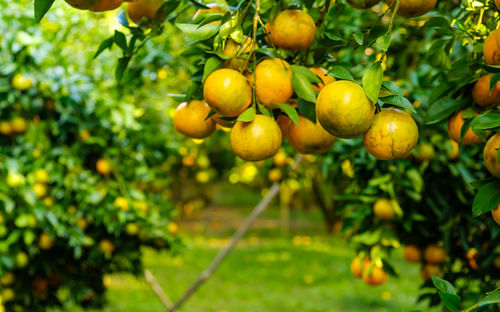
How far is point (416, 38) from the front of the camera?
220 cm

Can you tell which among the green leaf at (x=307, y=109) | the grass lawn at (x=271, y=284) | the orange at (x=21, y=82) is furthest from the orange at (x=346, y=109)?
the grass lawn at (x=271, y=284)

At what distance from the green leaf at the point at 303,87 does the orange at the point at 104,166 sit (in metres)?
1.63

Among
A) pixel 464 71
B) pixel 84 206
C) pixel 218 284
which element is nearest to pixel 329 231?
pixel 218 284

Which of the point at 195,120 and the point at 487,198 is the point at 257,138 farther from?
the point at 487,198

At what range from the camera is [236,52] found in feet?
2.23

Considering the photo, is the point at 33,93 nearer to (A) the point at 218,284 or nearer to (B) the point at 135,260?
(B) the point at 135,260

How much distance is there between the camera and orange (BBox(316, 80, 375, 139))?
1.87 ft

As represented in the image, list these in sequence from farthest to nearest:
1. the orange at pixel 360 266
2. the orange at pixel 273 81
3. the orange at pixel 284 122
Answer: the orange at pixel 360 266
the orange at pixel 284 122
the orange at pixel 273 81

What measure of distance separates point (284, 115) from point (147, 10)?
1.09 ft

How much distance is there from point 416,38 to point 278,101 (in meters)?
1.76

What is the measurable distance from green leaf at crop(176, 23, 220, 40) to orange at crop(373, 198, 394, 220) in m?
0.95

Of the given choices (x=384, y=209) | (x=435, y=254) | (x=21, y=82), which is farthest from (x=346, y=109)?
(x=21, y=82)

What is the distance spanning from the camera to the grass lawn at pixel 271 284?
4.55 metres

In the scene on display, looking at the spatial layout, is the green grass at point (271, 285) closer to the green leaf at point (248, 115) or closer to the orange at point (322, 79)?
the orange at point (322, 79)
